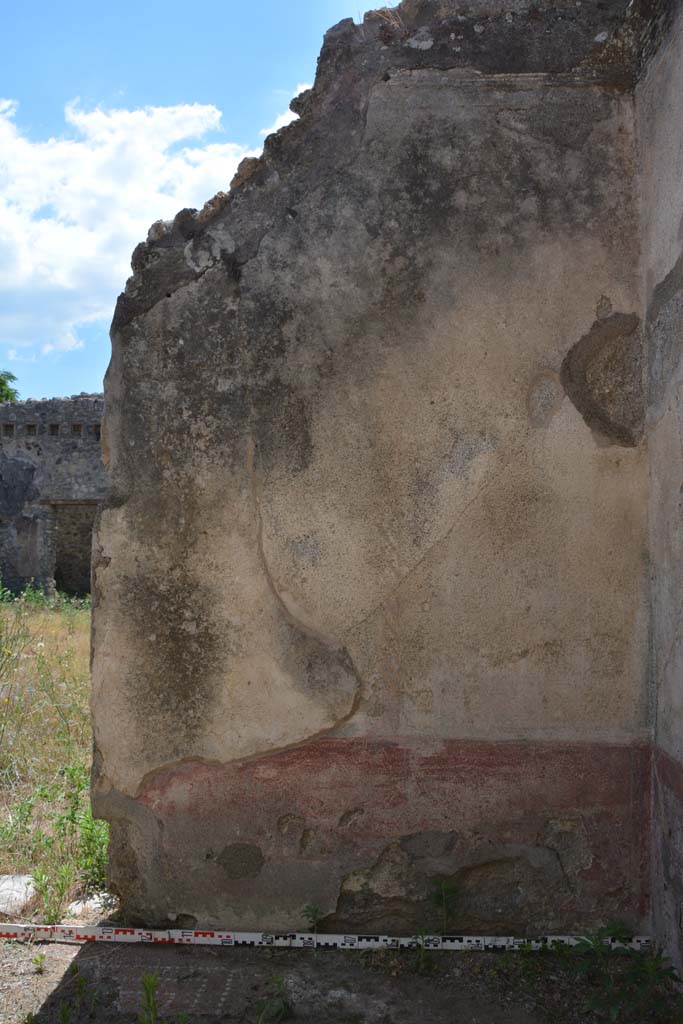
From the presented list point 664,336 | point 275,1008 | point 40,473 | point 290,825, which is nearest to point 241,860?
point 290,825

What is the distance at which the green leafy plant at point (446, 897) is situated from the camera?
2.61 metres

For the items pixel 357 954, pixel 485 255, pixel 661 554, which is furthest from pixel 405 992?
pixel 485 255

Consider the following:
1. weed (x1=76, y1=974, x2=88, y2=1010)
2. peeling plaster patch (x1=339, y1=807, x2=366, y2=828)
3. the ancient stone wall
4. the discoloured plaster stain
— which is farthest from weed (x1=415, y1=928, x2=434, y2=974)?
the ancient stone wall

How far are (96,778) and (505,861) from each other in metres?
1.25

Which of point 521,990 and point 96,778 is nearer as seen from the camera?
point 521,990

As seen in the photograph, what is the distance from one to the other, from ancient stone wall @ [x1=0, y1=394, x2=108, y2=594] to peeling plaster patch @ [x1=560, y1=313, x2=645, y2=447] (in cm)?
1103

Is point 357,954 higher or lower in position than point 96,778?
lower

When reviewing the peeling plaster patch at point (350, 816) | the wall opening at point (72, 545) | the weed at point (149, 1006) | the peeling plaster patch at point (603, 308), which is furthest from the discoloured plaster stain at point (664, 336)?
the wall opening at point (72, 545)

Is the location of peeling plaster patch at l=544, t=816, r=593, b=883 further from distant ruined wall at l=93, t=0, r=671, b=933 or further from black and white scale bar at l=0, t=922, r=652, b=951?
black and white scale bar at l=0, t=922, r=652, b=951

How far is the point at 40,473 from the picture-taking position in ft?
43.0

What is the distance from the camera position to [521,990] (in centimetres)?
241

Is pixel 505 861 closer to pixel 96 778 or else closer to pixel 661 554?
pixel 661 554

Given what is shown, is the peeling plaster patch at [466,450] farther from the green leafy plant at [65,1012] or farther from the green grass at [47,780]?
the green grass at [47,780]

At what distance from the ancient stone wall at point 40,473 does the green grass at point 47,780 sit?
720cm
